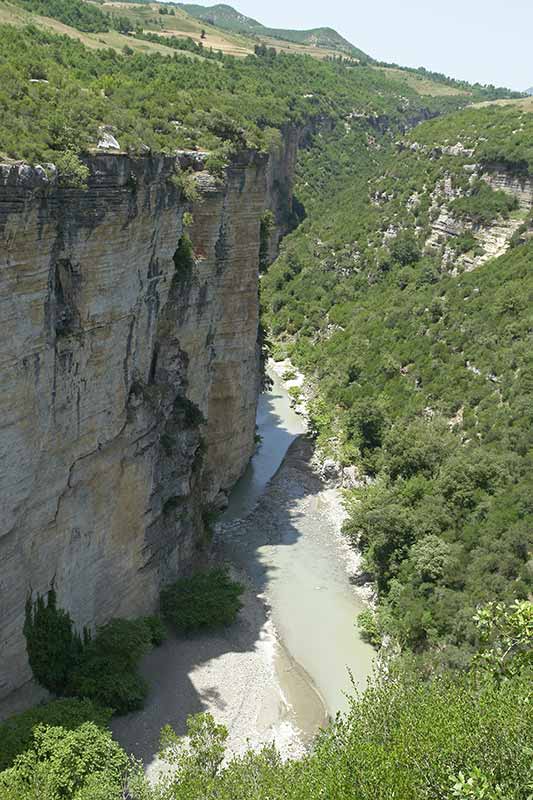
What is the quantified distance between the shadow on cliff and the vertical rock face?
6.52 feet

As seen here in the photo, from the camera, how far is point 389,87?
9588cm

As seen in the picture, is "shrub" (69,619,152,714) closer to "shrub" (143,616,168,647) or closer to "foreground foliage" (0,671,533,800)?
"shrub" (143,616,168,647)

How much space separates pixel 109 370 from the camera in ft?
59.1

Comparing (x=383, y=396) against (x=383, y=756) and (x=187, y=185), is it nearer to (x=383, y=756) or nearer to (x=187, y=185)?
(x=187, y=185)

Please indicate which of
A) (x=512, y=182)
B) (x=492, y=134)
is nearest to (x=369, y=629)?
(x=512, y=182)

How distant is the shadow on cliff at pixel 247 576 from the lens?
18234mm

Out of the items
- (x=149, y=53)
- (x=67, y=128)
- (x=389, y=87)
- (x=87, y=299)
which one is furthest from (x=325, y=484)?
(x=389, y=87)

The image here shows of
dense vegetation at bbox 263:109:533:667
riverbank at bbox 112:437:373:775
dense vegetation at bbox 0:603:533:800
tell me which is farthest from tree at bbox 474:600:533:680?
dense vegetation at bbox 263:109:533:667

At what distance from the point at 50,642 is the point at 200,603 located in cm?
553

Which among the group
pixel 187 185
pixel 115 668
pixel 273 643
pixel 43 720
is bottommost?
pixel 273 643

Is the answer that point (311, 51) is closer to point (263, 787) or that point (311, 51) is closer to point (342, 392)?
point (342, 392)

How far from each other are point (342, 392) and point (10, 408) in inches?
1034

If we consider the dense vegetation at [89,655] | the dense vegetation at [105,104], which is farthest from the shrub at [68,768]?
the dense vegetation at [105,104]

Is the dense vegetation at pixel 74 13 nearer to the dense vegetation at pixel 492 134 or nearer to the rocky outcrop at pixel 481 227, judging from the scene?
the dense vegetation at pixel 492 134
